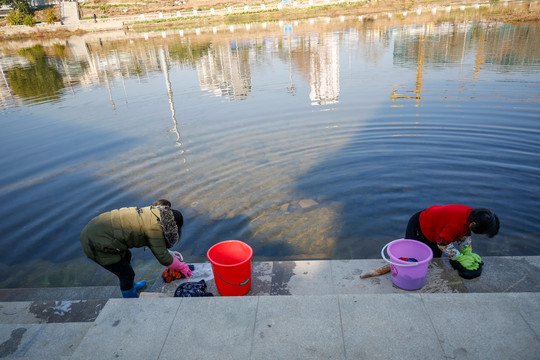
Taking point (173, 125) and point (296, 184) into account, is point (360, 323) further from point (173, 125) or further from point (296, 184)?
point (173, 125)

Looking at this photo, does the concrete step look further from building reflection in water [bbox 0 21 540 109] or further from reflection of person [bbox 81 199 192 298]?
building reflection in water [bbox 0 21 540 109]

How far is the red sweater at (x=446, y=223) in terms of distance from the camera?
3.92 metres

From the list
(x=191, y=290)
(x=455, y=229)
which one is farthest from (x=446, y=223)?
(x=191, y=290)

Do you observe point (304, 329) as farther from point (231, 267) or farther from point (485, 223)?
point (485, 223)

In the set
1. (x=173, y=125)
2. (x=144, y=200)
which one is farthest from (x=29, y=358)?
(x=173, y=125)

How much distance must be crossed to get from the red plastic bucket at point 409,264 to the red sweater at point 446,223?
19cm

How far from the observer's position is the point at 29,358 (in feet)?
10.9

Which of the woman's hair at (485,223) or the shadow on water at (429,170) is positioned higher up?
the woman's hair at (485,223)

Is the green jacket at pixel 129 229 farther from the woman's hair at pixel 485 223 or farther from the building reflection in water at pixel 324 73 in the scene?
the building reflection in water at pixel 324 73

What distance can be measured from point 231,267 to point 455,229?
257 cm

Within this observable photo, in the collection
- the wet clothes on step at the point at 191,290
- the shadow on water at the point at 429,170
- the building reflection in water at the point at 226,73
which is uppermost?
the building reflection in water at the point at 226,73

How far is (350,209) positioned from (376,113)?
5.95 meters

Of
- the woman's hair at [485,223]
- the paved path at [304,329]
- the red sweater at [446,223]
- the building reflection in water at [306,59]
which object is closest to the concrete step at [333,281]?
the paved path at [304,329]

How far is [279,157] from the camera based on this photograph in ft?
30.2
